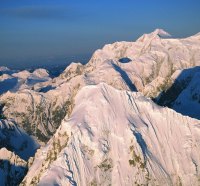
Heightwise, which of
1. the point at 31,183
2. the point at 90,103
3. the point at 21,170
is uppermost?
the point at 90,103

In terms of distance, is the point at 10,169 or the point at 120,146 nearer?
the point at 120,146

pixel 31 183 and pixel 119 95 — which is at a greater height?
pixel 119 95

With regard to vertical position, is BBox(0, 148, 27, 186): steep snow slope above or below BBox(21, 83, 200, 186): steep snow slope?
below

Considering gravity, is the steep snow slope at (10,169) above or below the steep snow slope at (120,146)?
below

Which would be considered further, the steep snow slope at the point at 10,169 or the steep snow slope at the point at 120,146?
the steep snow slope at the point at 10,169

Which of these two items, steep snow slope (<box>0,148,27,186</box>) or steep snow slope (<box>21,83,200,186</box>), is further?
steep snow slope (<box>0,148,27,186</box>)

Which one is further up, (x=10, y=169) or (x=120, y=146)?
(x=120, y=146)

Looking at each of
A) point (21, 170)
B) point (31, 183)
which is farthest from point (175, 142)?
point (21, 170)

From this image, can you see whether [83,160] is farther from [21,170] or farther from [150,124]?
[21,170]
